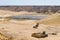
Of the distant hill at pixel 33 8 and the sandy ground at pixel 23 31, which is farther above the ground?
the sandy ground at pixel 23 31

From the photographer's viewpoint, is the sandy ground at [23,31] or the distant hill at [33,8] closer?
the sandy ground at [23,31]

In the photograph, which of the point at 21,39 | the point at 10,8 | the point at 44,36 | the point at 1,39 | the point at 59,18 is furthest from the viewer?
the point at 10,8

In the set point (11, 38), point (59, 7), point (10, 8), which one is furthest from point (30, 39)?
point (10, 8)

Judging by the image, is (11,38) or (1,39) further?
(11,38)

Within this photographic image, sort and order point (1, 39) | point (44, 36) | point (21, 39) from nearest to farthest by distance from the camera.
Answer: point (1, 39) → point (21, 39) → point (44, 36)

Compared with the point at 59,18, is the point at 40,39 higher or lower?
higher

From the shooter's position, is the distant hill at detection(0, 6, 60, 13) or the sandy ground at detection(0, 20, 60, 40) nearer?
the sandy ground at detection(0, 20, 60, 40)

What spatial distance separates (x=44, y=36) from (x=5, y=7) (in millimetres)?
30951

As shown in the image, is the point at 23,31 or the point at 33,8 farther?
the point at 33,8

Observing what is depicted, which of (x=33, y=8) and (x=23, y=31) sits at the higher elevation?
(x=23, y=31)

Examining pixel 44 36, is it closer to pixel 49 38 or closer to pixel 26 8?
pixel 49 38

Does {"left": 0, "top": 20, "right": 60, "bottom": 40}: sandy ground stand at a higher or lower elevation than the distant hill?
higher

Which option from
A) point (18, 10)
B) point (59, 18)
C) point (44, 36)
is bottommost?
point (18, 10)

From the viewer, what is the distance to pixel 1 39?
9.38 metres
